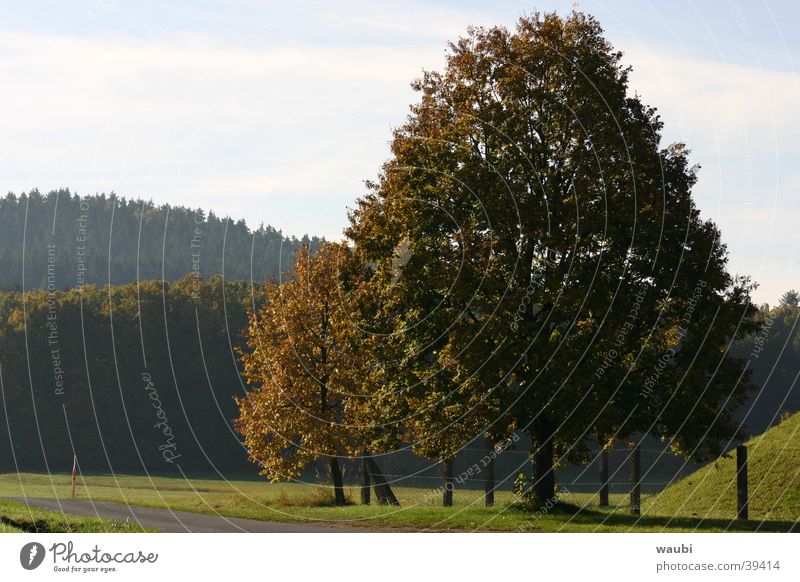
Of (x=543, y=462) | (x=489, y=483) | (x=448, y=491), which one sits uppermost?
(x=543, y=462)

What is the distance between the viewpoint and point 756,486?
103 ft

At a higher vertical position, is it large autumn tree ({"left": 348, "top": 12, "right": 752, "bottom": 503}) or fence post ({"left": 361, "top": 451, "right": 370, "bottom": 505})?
large autumn tree ({"left": 348, "top": 12, "right": 752, "bottom": 503})

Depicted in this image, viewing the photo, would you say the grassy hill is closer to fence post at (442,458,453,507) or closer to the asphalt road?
fence post at (442,458,453,507)

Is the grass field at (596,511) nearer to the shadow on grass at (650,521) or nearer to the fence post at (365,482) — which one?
the shadow on grass at (650,521)

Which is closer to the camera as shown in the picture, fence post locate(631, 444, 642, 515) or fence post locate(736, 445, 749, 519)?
fence post locate(736, 445, 749, 519)

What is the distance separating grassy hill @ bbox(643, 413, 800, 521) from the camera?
29922 millimetres

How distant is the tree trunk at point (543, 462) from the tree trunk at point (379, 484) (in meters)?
11.4

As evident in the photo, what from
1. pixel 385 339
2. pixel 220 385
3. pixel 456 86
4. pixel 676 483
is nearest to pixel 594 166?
pixel 456 86

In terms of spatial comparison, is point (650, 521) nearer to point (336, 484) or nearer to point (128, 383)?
point (336, 484)

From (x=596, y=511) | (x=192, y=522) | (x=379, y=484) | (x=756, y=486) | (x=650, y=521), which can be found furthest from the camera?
(x=379, y=484)

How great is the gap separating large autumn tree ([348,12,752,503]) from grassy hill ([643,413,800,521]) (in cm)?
257

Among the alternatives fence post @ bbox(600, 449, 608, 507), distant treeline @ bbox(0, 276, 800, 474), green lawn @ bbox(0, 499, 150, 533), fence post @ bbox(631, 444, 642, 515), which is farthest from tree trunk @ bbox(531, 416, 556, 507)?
distant treeline @ bbox(0, 276, 800, 474)

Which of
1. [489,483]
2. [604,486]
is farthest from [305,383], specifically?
[604,486]

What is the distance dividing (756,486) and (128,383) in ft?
273
